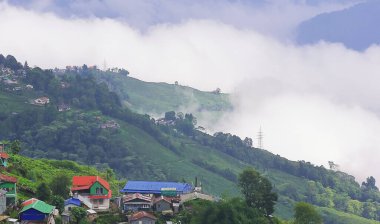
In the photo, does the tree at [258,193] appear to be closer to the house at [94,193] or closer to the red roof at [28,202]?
the house at [94,193]

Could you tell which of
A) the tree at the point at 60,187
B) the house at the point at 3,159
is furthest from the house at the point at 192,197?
the house at the point at 3,159

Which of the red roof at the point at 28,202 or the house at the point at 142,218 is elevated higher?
the red roof at the point at 28,202

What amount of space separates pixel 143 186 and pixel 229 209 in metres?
21.3

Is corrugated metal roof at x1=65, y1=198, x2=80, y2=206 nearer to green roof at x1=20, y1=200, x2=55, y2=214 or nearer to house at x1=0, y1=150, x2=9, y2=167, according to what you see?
green roof at x1=20, y1=200, x2=55, y2=214

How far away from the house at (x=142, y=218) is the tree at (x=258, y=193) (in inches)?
538

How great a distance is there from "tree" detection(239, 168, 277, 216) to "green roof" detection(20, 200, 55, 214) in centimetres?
2699

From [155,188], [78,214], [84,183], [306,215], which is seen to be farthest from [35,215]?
[306,215]

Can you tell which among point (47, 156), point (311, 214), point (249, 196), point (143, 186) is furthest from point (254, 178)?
point (47, 156)

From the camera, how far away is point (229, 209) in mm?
80125

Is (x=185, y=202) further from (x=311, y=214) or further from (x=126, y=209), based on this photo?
(x=311, y=214)

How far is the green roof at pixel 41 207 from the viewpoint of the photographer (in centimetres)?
7519

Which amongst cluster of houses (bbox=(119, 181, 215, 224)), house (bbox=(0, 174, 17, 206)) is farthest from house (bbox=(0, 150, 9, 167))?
cluster of houses (bbox=(119, 181, 215, 224))

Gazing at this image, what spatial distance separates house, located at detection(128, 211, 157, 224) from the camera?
8319cm

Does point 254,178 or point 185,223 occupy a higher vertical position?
point 254,178
